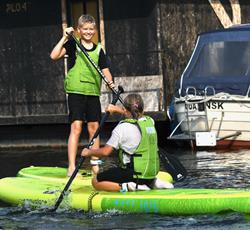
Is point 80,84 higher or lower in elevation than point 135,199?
higher

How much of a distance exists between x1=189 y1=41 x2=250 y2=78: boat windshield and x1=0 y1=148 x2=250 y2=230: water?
182cm

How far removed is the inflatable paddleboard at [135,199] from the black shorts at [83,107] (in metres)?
1.07

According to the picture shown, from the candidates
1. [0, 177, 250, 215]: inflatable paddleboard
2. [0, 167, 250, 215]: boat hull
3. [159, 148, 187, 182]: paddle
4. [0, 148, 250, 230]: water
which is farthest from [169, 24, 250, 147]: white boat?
[0, 177, 250, 215]: inflatable paddleboard

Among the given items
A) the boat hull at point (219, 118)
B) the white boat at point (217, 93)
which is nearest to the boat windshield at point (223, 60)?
the white boat at point (217, 93)

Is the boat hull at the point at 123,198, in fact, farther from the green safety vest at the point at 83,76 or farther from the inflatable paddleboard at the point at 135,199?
the green safety vest at the point at 83,76

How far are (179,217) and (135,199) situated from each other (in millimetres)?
505

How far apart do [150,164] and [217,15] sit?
9039 millimetres

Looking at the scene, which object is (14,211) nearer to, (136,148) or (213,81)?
→ (136,148)

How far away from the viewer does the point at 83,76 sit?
35.9ft

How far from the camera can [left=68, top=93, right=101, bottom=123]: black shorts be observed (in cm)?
1095

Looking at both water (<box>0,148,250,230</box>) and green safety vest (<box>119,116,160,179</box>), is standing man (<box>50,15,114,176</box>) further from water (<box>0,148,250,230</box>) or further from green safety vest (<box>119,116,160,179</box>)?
green safety vest (<box>119,116,160,179</box>)

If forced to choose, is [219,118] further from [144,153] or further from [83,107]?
[144,153]

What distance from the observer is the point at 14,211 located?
31.8ft

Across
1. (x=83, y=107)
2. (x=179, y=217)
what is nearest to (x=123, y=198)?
(x=179, y=217)
